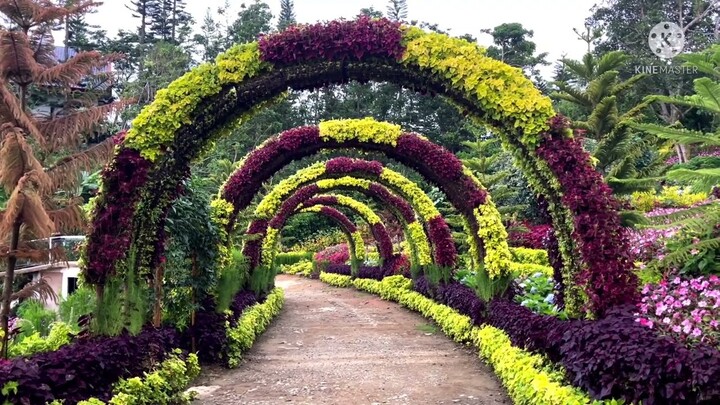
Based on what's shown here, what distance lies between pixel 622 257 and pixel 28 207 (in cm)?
460

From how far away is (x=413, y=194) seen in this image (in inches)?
498

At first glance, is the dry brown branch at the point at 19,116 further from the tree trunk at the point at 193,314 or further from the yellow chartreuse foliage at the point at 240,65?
the tree trunk at the point at 193,314

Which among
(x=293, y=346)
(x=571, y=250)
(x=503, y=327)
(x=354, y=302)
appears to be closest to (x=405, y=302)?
(x=354, y=302)

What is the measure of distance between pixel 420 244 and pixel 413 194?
1437mm

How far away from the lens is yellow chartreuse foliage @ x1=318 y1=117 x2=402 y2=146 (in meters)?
9.52

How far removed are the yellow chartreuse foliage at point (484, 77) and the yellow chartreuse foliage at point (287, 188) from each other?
24.8ft

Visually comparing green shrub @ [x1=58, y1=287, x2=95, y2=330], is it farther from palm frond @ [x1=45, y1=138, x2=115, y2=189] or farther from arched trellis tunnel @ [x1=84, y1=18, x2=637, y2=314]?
palm frond @ [x1=45, y1=138, x2=115, y2=189]

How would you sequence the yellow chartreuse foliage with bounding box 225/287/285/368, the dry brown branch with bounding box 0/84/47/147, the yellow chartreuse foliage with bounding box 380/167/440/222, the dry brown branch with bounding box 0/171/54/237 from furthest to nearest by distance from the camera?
the yellow chartreuse foliage with bounding box 380/167/440/222, the yellow chartreuse foliage with bounding box 225/287/285/368, the dry brown branch with bounding box 0/84/47/147, the dry brown branch with bounding box 0/171/54/237

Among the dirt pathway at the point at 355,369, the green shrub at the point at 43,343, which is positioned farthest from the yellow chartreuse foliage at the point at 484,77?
the green shrub at the point at 43,343

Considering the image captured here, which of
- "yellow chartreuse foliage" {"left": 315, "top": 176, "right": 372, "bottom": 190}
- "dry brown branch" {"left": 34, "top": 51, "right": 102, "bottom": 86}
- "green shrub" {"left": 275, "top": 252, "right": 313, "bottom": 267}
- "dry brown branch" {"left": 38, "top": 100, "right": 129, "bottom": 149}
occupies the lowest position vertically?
"green shrub" {"left": 275, "top": 252, "right": 313, "bottom": 267}

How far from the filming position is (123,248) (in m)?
5.14

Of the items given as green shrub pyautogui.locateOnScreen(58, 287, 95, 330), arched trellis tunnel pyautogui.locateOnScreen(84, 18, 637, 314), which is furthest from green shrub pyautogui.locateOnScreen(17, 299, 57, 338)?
arched trellis tunnel pyautogui.locateOnScreen(84, 18, 637, 314)

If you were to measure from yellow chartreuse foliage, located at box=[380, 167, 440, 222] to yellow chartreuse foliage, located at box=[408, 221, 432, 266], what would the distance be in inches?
39.3

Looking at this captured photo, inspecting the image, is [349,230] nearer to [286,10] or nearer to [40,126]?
[40,126]
